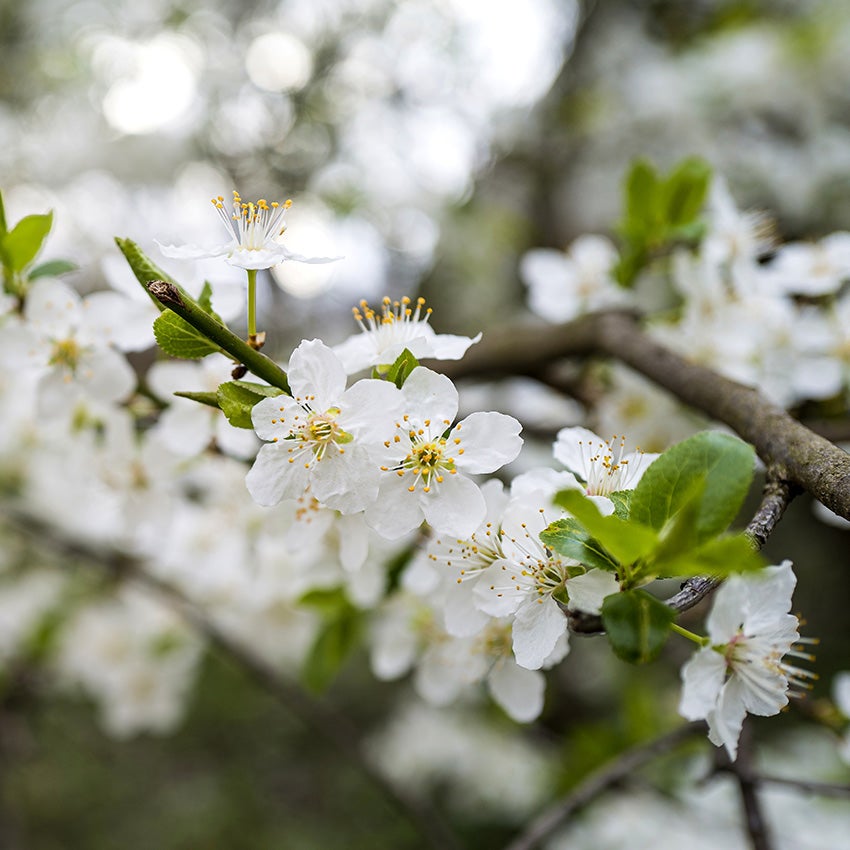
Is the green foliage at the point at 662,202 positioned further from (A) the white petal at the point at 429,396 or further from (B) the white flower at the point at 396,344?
(A) the white petal at the point at 429,396

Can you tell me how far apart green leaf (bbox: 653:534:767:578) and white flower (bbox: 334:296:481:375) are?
0.74ft

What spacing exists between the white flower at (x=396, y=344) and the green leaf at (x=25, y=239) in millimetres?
344

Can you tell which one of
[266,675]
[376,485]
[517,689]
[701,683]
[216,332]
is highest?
[216,332]

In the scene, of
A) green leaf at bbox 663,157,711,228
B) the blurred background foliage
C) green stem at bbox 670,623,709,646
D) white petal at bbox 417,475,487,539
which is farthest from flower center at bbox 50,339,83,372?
the blurred background foliage

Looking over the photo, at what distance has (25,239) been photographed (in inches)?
31.5

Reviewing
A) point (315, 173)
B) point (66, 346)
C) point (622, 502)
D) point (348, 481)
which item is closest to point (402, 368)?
point (348, 481)

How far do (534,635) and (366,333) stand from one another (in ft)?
1.04

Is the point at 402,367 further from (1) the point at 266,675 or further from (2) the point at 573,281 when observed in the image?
(1) the point at 266,675

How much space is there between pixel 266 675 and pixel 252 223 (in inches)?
36.2

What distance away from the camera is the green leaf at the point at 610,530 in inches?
19.6

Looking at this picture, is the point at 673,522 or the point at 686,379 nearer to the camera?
the point at 673,522

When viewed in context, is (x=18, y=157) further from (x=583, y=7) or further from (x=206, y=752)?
(x=206, y=752)

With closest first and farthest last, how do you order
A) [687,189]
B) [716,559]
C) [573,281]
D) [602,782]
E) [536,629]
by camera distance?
[716,559] < [536,629] < [602,782] < [687,189] < [573,281]

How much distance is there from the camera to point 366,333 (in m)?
0.74
